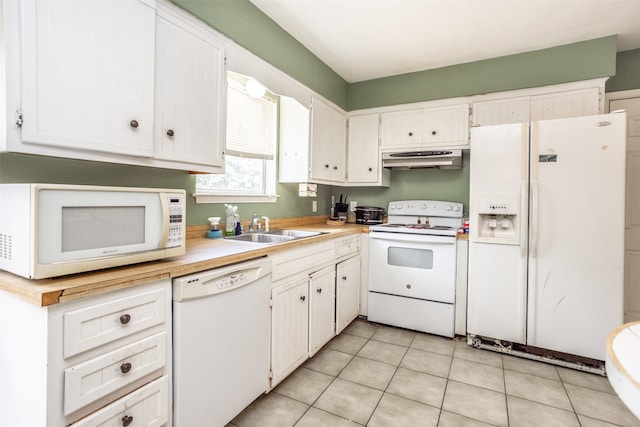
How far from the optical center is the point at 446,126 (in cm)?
327

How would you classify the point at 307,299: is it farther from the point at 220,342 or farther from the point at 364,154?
the point at 364,154

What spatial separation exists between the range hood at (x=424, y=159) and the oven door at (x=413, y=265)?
31.9 inches

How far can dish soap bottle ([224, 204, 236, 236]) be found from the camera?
7.81ft

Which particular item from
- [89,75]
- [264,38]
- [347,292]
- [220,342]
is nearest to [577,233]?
[347,292]

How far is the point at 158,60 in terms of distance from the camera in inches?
62.2

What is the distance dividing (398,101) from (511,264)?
2.07 metres

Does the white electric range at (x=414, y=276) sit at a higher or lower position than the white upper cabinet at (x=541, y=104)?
lower

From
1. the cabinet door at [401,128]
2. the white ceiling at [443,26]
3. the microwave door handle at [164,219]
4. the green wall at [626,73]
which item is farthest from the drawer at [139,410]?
the green wall at [626,73]

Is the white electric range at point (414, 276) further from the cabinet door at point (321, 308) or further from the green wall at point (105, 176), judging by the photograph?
the green wall at point (105, 176)

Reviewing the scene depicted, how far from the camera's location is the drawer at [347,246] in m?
2.74

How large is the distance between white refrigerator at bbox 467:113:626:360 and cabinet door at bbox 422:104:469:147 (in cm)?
56

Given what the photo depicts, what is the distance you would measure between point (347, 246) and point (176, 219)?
1.75 metres

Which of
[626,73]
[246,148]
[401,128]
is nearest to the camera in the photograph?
[246,148]

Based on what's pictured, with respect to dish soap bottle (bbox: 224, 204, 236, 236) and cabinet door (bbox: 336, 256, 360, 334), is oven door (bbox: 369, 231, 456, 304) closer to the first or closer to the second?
cabinet door (bbox: 336, 256, 360, 334)
